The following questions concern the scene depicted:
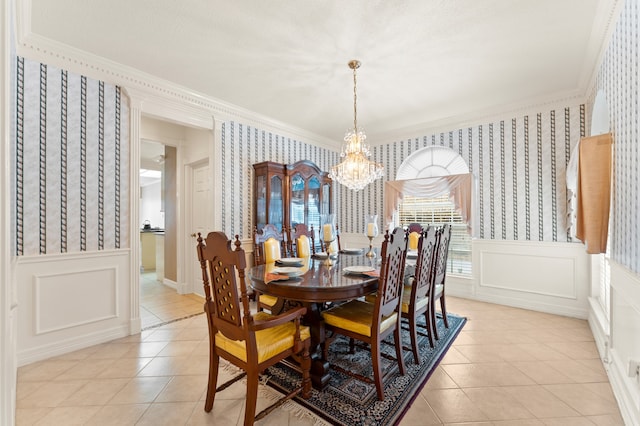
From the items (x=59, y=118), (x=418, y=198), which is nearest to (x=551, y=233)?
(x=418, y=198)

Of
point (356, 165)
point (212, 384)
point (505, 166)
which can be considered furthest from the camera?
point (505, 166)

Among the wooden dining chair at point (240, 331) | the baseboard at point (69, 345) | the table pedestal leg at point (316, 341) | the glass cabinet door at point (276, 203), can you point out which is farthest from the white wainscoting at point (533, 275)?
the baseboard at point (69, 345)

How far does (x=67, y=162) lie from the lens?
252 cm

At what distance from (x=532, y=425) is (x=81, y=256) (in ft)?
11.9

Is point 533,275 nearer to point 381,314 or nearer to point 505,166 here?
point 505,166

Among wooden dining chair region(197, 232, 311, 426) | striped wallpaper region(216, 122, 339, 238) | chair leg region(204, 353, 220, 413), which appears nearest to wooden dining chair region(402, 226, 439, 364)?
wooden dining chair region(197, 232, 311, 426)

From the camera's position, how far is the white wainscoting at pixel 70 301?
2.31 m

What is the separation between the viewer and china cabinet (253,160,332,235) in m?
3.97

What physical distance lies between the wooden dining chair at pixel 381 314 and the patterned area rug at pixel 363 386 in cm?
9

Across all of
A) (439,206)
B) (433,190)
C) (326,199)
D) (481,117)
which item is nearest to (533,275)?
(439,206)

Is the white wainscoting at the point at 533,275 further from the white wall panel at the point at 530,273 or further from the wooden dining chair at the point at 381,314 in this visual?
the wooden dining chair at the point at 381,314

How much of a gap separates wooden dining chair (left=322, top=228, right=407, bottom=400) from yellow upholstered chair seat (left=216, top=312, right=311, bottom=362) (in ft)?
0.98

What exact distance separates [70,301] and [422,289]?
10.3ft

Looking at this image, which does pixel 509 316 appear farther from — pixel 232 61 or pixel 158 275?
pixel 158 275
